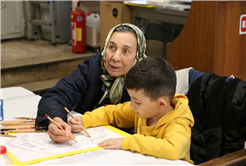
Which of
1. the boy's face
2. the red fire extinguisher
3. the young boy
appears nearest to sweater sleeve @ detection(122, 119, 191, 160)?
the young boy

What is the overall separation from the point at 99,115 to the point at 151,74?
0.43 meters

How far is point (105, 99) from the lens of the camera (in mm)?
1873

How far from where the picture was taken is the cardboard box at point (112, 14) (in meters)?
3.82

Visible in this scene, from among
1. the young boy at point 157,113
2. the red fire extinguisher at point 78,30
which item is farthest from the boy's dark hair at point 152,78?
the red fire extinguisher at point 78,30

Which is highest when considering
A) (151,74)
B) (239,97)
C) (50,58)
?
(151,74)

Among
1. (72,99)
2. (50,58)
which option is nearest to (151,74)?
(72,99)

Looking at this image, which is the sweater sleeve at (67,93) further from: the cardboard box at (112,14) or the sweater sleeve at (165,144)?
the cardboard box at (112,14)

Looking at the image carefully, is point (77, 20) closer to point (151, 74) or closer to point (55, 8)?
point (55, 8)

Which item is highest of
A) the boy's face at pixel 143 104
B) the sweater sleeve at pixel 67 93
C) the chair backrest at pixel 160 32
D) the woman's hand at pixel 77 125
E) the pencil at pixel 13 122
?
the chair backrest at pixel 160 32

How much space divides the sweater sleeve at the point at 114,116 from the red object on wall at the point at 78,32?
2918mm

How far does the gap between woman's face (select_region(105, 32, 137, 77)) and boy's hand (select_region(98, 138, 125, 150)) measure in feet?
1.92

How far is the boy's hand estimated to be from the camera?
1235 mm

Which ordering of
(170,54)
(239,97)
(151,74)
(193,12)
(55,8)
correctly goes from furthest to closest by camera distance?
(55,8), (170,54), (193,12), (239,97), (151,74)

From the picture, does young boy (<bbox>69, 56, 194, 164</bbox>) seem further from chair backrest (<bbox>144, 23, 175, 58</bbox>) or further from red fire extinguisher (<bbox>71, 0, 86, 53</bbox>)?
red fire extinguisher (<bbox>71, 0, 86, 53</bbox>)
